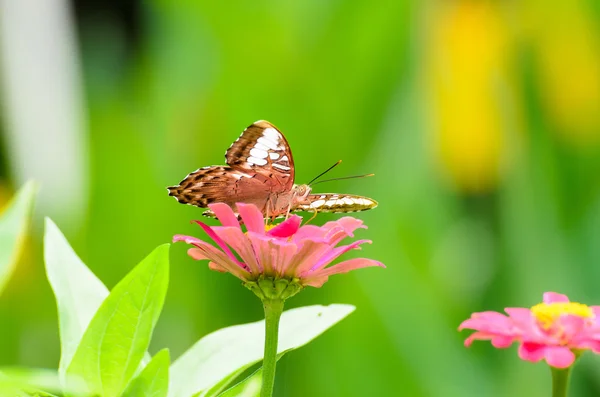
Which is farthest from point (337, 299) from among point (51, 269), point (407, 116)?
point (51, 269)

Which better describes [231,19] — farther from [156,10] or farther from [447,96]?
[447,96]

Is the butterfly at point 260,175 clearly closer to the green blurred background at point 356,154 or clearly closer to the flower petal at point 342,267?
the flower petal at point 342,267

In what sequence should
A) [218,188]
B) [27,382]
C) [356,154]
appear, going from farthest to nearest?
[356,154]
[218,188]
[27,382]

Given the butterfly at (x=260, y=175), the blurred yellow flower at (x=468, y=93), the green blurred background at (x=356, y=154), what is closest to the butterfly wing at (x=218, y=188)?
the butterfly at (x=260, y=175)

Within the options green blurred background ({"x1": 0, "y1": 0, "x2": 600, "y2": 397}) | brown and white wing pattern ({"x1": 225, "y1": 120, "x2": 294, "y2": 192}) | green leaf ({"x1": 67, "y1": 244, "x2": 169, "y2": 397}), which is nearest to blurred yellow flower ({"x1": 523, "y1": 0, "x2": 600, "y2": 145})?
green blurred background ({"x1": 0, "y1": 0, "x2": 600, "y2": 397})

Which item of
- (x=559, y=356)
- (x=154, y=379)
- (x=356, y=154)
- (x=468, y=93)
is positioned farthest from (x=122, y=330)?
(x=468, y=93)

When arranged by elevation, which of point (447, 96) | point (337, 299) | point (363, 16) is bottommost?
→ point (337, 299)

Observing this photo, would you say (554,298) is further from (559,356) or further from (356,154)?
(356,154)
